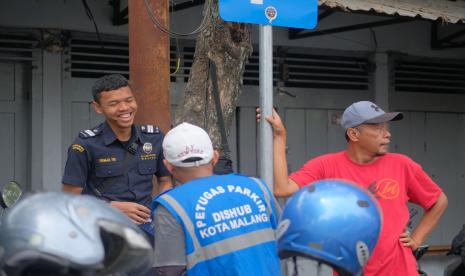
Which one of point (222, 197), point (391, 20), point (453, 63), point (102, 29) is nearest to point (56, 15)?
point (102, 29)

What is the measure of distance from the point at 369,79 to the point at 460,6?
273 centimetres

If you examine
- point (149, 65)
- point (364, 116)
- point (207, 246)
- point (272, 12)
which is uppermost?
point (272, 12)

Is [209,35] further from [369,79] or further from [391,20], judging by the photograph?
[369,79]

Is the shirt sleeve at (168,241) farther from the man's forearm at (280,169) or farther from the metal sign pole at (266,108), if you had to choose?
the man's forearm at (280,169)

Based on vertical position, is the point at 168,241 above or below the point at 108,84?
below

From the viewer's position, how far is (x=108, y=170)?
3.63m

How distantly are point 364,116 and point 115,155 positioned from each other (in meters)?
1.34

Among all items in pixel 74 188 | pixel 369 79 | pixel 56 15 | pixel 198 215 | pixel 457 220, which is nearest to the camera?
pixel 198 215

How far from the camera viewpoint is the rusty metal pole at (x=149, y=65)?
3754 millimetres

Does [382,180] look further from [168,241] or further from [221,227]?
[168,241]

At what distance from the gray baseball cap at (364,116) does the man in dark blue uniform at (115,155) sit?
1.03 metres

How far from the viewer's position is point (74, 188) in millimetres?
3559

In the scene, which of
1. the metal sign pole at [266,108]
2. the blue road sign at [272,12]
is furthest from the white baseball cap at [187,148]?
the blue road sign at [272,12]

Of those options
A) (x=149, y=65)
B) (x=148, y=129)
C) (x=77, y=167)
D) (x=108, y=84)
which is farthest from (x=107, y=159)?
(x=149, y=65)
